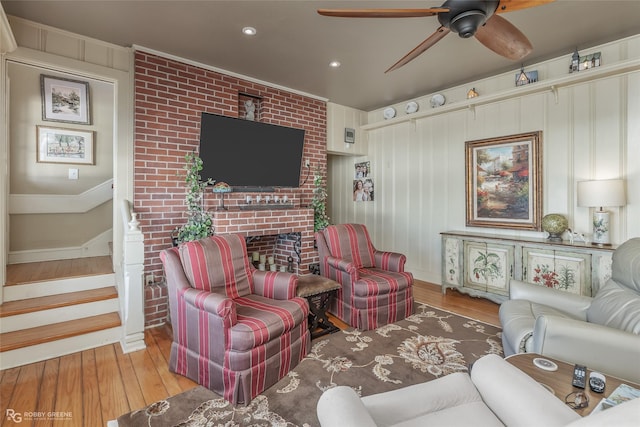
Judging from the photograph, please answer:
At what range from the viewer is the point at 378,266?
3.50m

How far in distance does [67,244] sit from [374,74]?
4.52 metres

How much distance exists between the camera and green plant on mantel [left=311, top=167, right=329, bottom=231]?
4168mm

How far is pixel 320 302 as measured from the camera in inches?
115

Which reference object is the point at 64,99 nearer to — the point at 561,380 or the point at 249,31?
the point at 249,31

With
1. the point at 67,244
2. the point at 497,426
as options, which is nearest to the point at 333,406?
the point at 497,426

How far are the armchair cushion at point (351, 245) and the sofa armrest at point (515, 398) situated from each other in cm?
212

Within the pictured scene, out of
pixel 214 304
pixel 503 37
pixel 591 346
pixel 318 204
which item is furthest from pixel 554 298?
pixel 318 204

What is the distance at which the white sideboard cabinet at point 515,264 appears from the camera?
2867 mm

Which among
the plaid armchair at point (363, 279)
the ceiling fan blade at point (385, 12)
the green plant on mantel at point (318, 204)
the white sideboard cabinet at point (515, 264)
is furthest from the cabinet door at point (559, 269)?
the ceiling fan blade at point (385, 12)

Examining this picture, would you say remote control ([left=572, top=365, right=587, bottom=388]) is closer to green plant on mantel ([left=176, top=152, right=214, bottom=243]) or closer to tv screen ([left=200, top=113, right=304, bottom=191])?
green plant on mantel ([left=176, top=152, right=214, bottom=243])

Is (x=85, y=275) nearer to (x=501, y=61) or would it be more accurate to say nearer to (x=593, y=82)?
(x=501, y=61)

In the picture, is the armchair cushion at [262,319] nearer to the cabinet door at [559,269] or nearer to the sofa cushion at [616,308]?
the sofa cushion at [616,308]

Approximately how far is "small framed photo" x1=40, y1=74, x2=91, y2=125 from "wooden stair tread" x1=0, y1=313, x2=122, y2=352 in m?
2.60

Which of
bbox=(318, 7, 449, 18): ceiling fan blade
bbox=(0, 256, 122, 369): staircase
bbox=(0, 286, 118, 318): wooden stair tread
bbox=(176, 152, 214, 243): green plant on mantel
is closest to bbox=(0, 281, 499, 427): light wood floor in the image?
bbox=(0, 256, 122, 369): staircase
